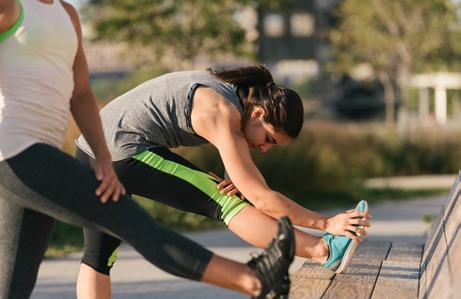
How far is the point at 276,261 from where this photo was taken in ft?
11.2

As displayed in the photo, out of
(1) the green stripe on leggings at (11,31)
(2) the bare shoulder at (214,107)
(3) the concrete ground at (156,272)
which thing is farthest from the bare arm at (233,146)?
(3) the concrete ground at (156,272)

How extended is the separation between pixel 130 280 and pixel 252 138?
3291 mm

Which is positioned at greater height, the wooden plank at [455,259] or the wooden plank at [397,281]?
the wooden plank at [455,259]

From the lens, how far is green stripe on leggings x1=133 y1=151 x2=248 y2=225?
14.5ft

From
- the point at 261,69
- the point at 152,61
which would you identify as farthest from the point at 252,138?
the point at 152,61

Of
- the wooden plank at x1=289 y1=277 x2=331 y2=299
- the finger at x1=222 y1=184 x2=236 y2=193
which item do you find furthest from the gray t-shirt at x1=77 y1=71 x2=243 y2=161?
the wooden plank at x1=289 y1=277 x2=331 y2=299

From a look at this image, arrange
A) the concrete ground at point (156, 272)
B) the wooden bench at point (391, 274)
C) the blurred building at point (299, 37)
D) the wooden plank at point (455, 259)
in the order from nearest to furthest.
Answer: the wooden plank at point (455, 259)
the wooden bench at point (391, 274)
the concrete ground at point (156, 272)
the blurred building at point (299, 37)

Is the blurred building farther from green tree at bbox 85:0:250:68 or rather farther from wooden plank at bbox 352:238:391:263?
wooden plank at bbox 352:238:391:263

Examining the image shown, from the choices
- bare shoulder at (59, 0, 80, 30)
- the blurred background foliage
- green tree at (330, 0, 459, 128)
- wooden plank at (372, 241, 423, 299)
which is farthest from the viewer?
green tree at (330, 0, 459, 128)

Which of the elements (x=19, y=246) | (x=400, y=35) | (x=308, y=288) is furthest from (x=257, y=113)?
(x=400, y=35)

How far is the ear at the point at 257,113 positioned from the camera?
4.39 m

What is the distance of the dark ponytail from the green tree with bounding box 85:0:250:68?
19.8 m

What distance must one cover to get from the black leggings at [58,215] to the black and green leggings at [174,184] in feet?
3.48

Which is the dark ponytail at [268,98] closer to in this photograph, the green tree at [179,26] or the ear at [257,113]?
the ear at [257,113]
